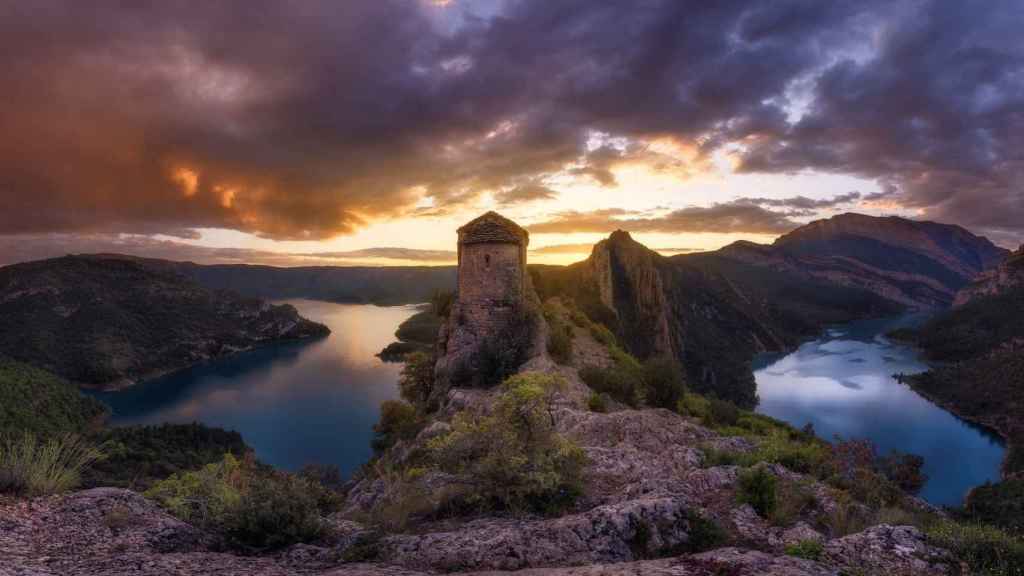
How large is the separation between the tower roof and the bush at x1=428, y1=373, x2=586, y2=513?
1093cm

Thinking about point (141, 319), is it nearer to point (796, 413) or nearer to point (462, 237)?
point (462, 237)

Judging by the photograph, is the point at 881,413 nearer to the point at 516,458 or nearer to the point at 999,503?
the point at 999,503

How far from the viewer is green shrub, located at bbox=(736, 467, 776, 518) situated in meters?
7.01

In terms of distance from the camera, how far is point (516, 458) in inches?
286

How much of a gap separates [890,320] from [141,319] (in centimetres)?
25538

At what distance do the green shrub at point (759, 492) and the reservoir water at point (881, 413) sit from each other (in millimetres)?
41528

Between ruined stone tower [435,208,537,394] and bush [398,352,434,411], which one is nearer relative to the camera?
ruined stone tower [435,208,537,394]

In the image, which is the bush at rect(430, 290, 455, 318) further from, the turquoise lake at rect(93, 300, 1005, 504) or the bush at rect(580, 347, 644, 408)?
the turquoise lake at rect(93, 300, 1005, 504)

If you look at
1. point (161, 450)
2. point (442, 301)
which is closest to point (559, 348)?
point (442, 301)

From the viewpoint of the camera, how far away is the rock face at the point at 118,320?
306ft

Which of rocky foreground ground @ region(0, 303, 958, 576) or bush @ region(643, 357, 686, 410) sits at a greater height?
rocky foreground ground @ region(0, 303, 958, 576)

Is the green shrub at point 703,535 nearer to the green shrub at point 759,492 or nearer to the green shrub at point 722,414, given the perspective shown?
the green shrub at point 759,492

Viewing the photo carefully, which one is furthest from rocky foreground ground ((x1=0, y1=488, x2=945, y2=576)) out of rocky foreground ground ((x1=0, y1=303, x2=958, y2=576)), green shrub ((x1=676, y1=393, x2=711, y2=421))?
green shrub ((x1=676, y1=393, x2=711, y2=421))

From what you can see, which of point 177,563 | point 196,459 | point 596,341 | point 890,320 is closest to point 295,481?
point 177,563
